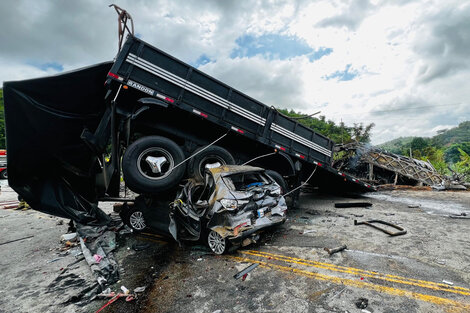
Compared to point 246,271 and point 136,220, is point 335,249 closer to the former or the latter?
point 246,271

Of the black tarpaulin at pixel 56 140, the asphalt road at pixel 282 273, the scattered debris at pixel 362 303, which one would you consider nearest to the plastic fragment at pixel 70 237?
the asphalt road at pixel 282 273

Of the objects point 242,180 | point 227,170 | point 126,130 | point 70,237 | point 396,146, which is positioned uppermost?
point 396,146

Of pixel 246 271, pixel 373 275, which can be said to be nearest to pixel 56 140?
pixel 246 271

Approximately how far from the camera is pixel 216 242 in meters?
4.11

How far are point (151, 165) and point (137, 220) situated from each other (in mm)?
1549

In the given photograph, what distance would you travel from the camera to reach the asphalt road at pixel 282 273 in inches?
106

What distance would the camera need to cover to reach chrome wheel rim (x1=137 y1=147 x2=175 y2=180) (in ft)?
16.3

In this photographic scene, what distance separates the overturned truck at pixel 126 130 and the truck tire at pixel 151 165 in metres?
0.02

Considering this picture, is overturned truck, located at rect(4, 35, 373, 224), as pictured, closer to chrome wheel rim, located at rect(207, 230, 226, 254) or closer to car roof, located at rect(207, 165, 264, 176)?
car roof, located at rect(207, 165, 264, 176)

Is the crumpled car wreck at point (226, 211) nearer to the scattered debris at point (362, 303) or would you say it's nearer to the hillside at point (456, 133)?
the scattered debris at point (362, 303)

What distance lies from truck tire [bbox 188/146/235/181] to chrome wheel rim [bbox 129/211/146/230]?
1566mm

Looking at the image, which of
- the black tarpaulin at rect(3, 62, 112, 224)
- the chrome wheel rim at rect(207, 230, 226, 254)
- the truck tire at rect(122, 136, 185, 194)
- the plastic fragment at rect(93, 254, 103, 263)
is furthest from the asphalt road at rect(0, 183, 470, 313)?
the truck tire at rect(122, 136, 185, 194)

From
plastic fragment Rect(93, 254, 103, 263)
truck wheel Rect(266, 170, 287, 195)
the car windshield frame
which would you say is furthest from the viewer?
truck wheel Rect(266, 170, 287, 195)

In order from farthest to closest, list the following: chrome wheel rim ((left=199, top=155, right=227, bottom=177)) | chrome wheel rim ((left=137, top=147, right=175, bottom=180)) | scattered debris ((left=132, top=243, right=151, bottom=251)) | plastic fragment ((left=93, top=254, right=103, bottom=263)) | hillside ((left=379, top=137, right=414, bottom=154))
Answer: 1. hillside ((left=379, top=137, right=414, bottom=154))
2. chrome wheel rim ((left=199, top=155, right=227, bottom=177))
3. chrome wheel rim ((left=137, top=147, right=175, bottom=180))
4. scattered debris ((left=132, top=243, right=151, bottom=251))
5. plastic fragment ((left=93, top=254, right=103, bottom=263))
